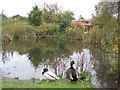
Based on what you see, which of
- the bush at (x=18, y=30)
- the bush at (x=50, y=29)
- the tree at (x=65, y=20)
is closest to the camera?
the bush at (x=18, y=30)

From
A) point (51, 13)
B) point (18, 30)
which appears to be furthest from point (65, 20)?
point (18, 30)

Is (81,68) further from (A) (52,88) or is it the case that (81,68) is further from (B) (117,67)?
(A) (52,88)

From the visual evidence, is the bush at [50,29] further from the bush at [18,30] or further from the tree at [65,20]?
the bush at [18,30]

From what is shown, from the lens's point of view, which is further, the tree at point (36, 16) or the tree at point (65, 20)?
the tree at point (36, 16)

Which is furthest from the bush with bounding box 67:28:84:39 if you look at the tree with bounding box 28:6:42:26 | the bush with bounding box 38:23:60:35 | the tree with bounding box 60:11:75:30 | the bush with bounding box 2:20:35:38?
the tree with bounding box 28:6:42:26

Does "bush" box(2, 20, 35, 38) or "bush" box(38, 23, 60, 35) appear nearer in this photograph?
"bush" box(2, 20, 35, 38)

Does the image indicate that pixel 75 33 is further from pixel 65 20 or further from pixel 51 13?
pixel 51 13

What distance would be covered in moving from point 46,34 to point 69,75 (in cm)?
1958

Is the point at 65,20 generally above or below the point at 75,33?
above

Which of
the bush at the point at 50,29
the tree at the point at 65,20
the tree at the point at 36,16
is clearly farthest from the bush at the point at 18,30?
the tree at the point at 65,20

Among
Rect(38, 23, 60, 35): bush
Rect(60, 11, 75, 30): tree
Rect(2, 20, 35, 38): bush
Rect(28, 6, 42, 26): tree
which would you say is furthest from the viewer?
Rect(28, 6, 42, 26): tree

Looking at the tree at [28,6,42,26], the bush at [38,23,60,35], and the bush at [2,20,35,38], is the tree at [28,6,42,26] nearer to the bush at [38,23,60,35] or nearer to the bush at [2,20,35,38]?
the bush at [38,23,60,35]

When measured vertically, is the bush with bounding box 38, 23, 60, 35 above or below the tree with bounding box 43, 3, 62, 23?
below

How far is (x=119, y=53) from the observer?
18.5 feet
